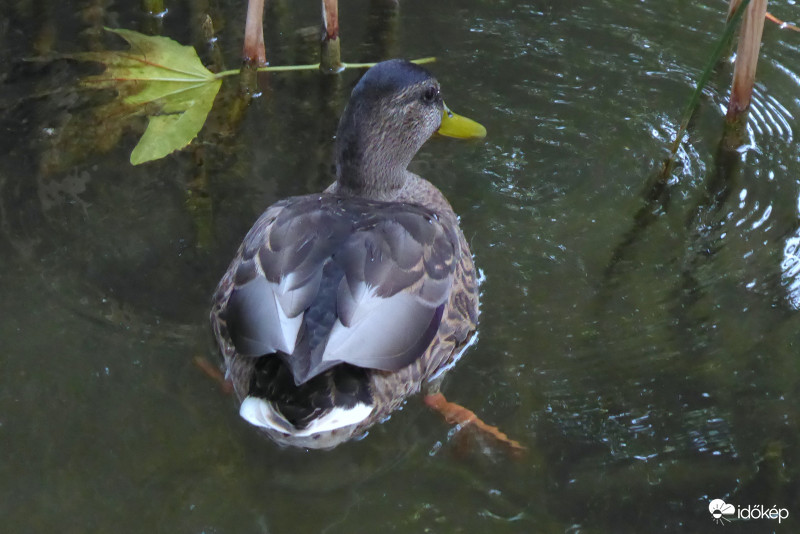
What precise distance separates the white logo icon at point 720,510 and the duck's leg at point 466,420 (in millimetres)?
→ 660

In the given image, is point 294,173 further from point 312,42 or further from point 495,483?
point 495,483

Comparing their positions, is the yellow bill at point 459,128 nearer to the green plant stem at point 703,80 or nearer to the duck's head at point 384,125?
the duck's head at point 384,125

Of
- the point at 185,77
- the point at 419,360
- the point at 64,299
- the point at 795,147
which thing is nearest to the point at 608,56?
the point at 795,147

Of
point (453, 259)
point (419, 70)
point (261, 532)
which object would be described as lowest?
point (261, 532)

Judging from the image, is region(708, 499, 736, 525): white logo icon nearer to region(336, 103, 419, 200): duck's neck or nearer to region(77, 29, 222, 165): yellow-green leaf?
region(336, 103, 419, 200): duck's neck

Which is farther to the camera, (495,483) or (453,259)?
(453,259)

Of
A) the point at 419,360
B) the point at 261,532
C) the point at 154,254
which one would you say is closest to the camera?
the point at 261,532

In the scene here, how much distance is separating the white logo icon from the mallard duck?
1.10 meters

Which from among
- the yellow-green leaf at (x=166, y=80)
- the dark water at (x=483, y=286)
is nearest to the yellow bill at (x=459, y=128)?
the dark water at (x=483, y=286)

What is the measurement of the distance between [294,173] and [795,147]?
2.57m

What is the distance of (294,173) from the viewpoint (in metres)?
4.57

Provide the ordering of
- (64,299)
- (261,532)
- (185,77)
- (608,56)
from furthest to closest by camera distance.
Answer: (608,56)
(185,77)
(64,299)
(261,532)

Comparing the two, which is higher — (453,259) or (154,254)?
(453,259)

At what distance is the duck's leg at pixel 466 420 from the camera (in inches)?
131
